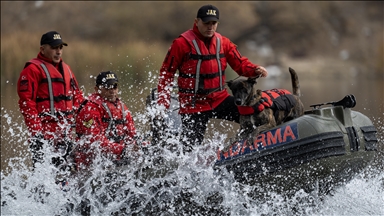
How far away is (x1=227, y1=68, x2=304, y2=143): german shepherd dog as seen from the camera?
563 centimetres

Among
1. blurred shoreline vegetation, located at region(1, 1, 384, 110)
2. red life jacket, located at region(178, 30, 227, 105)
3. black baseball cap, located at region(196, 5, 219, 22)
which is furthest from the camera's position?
blurred shoreline vegetation, located at region(1, 1, 384, 110)

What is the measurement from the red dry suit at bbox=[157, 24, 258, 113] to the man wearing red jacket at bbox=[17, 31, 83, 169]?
1.07 metres

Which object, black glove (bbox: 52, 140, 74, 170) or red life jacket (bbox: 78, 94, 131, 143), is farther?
black glove (bbox: 52, 140, 74, 170)

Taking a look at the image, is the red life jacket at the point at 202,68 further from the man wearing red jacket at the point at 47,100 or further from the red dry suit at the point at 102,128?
the man wearing red jacket at the point at 47,100

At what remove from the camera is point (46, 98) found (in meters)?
6.61

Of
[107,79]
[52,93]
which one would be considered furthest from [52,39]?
[107,79]

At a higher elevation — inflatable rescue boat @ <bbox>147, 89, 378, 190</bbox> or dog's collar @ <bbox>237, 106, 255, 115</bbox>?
dog's collar @ <bbox>237, 106, 255, 115</bbox>

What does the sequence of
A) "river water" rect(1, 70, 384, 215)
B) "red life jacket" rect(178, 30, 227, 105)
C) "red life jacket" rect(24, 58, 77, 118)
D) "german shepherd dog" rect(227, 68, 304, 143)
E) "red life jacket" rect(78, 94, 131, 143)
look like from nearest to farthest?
"german shepherd dog" rect(227, 68, 304, 143) → "river water" rect(1, 70, 384, 215) → "red life jacket" rect(178, 30, 227, 105) → "red life jacket" rect(78, 94, 131, 143) → "red life jacket" rect(24, 58, 77, 118)

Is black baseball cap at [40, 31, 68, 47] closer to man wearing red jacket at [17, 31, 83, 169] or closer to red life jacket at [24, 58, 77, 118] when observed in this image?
man wearing red jacket at [17, 31, 83, 169]

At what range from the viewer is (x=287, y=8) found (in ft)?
126

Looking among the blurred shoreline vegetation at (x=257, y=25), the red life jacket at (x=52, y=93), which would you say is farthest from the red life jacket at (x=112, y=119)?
the blurred shoreline vegetation at (x=257, y=25)

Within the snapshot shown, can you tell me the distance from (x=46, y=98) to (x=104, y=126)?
720mm

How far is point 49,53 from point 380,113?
5287mm

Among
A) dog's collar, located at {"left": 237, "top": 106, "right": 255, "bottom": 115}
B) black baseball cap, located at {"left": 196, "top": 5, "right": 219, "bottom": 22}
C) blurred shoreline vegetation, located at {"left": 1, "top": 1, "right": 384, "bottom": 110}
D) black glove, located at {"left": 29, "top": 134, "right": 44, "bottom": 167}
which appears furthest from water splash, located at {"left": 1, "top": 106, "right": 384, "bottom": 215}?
blurred shoreline vegetation, located at {"left": 1, "top": 1, "right": 384, "bottom": 110}
